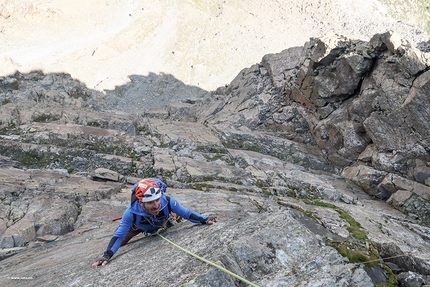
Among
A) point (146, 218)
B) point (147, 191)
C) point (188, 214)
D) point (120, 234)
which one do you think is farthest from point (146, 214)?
point (188, 214)

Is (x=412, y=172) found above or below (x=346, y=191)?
above

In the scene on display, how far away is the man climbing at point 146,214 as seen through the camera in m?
8.31

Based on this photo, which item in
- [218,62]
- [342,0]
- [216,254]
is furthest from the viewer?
[342,0]

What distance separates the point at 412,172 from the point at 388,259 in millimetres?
20168

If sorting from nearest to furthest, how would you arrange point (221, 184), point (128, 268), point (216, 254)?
point (216, 254), point (128, 268), point (221, 184)

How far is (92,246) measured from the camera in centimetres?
1094

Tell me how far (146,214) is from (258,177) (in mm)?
16535

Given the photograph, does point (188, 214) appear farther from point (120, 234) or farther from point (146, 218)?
point (120, 234)

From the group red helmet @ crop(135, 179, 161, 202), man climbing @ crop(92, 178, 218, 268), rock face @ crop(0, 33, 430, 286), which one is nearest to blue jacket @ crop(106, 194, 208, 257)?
man climbing @ crop(92, 178, 218, 268)

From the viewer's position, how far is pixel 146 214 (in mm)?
8969

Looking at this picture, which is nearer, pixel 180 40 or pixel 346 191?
pixel 346 191

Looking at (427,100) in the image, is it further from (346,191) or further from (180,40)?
(180,40)

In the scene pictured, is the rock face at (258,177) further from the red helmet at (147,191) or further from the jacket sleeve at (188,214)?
the red helmet at (147,191)

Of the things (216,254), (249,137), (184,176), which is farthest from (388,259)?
(249,137)
